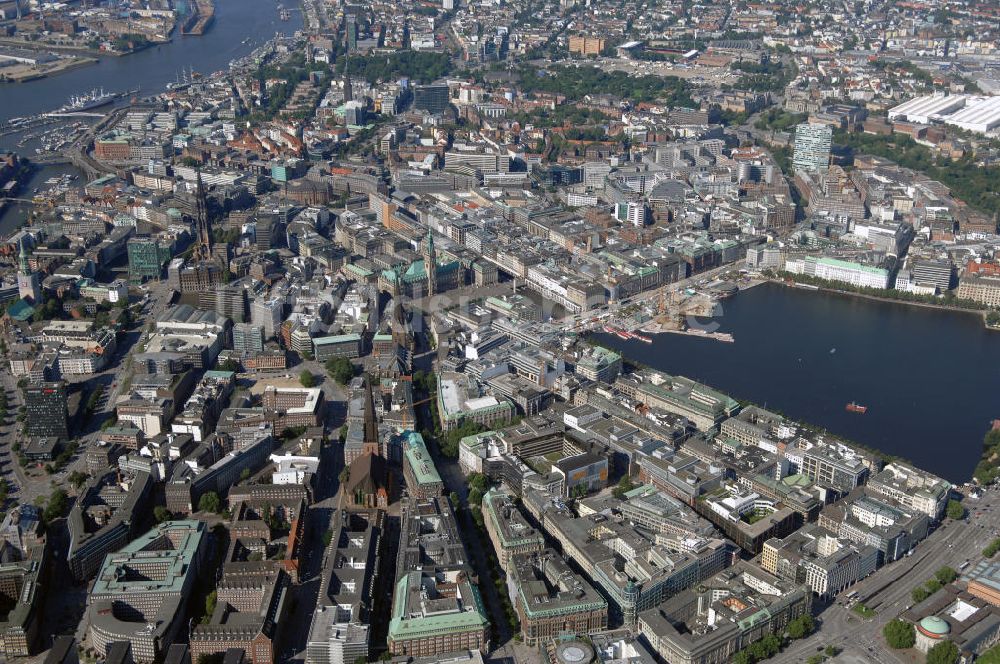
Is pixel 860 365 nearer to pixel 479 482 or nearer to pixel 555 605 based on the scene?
pixel 479 482

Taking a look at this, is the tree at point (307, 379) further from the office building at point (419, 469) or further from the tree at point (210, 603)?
the tree at point (210, 603)

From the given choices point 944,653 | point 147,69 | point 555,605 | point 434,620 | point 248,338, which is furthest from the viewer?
point 147,69

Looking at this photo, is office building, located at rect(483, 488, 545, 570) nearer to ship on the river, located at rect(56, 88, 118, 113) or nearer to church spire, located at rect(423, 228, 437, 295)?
church spire, located at rect(423, 228, 437, 295)

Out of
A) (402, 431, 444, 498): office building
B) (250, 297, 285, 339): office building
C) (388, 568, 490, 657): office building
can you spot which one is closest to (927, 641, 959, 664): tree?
(388, 568, 490, 657): office building

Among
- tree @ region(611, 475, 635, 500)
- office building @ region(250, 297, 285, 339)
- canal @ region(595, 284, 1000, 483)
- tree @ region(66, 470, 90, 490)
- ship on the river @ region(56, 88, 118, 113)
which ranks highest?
ship on the river @ region(56, 88, 118, 113)

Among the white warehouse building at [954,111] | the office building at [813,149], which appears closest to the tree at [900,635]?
the office building at [813,149]

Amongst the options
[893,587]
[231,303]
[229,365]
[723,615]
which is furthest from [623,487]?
[231,303]

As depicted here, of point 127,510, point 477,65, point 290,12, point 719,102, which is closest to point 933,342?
point 127,510
